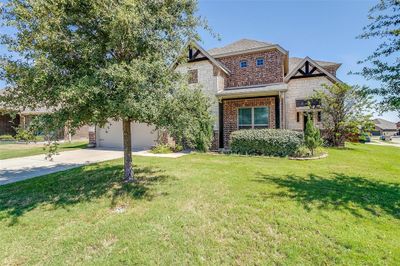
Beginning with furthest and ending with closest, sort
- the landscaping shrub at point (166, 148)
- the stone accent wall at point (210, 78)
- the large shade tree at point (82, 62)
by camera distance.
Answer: the stone accent wall at point (210, 78), the landscaping shrub at point (166, 148), the large shade tree at point (82, 62)

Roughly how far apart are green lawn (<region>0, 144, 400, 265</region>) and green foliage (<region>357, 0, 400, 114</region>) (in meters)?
2.58

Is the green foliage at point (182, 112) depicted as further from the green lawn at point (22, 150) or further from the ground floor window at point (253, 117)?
the green lawn at point (22, 150)

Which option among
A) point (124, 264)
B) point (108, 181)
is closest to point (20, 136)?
point (108, 181)

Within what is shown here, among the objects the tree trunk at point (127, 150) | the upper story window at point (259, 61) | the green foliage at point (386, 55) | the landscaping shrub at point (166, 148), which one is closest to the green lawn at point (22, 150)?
the landscaping shrub at point (166, 148)

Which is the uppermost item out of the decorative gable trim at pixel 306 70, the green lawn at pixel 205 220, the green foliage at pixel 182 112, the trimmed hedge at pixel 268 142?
the decorative gable trim at pixel 306 70

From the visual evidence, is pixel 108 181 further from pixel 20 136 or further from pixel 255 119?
pixel 255 119

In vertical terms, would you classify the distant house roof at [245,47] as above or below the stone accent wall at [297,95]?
above

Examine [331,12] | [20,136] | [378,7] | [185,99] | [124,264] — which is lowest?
[124,264]

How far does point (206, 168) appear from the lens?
26.0 ft

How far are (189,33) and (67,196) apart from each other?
18.4ft

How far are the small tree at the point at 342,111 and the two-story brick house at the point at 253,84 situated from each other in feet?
3.62

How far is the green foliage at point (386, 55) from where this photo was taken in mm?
5484

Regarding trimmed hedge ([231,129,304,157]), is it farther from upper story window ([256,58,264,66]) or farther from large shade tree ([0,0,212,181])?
large shade tree ([0,0,212,181])

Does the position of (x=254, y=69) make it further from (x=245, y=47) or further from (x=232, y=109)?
(x=232, y=109)
